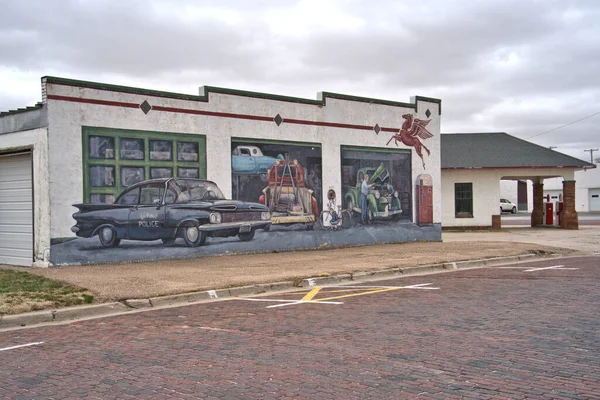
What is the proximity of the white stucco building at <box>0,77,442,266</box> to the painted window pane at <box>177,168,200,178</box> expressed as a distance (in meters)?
0.03

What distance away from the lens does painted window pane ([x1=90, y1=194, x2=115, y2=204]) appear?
16.1 meters

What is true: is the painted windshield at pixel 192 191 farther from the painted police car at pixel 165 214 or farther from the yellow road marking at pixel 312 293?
the yellow road marking at pixel 312 293

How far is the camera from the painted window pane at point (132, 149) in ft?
54.5

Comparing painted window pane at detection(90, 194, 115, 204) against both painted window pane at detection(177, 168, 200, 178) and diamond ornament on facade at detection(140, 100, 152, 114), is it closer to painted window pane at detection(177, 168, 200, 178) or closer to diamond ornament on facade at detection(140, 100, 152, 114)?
painted window pane at detection(177, 168, 200, 178)

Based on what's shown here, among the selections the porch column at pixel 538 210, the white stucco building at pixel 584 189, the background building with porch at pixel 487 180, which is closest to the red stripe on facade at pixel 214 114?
the background building with porch at pixel 487 180

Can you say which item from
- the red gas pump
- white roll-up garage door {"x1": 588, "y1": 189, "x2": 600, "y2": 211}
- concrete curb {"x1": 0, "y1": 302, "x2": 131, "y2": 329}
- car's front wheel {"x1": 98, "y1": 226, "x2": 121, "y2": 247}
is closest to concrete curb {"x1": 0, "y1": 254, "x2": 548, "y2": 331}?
concrete curb {"x1": 0, "y1": 302, "x2": 131, "y2": 329}

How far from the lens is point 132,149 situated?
16797 mm

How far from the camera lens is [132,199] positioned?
1658 centimetres

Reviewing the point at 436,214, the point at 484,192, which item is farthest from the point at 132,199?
the point at 484,192

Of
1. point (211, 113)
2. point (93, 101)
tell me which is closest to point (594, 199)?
point (211, 113)

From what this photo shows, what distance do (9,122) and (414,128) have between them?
14.3 metres

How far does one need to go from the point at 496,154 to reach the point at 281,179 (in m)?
19.2

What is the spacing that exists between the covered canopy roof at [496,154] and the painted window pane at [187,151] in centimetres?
1843

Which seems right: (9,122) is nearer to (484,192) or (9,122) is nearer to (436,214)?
(436,214)
